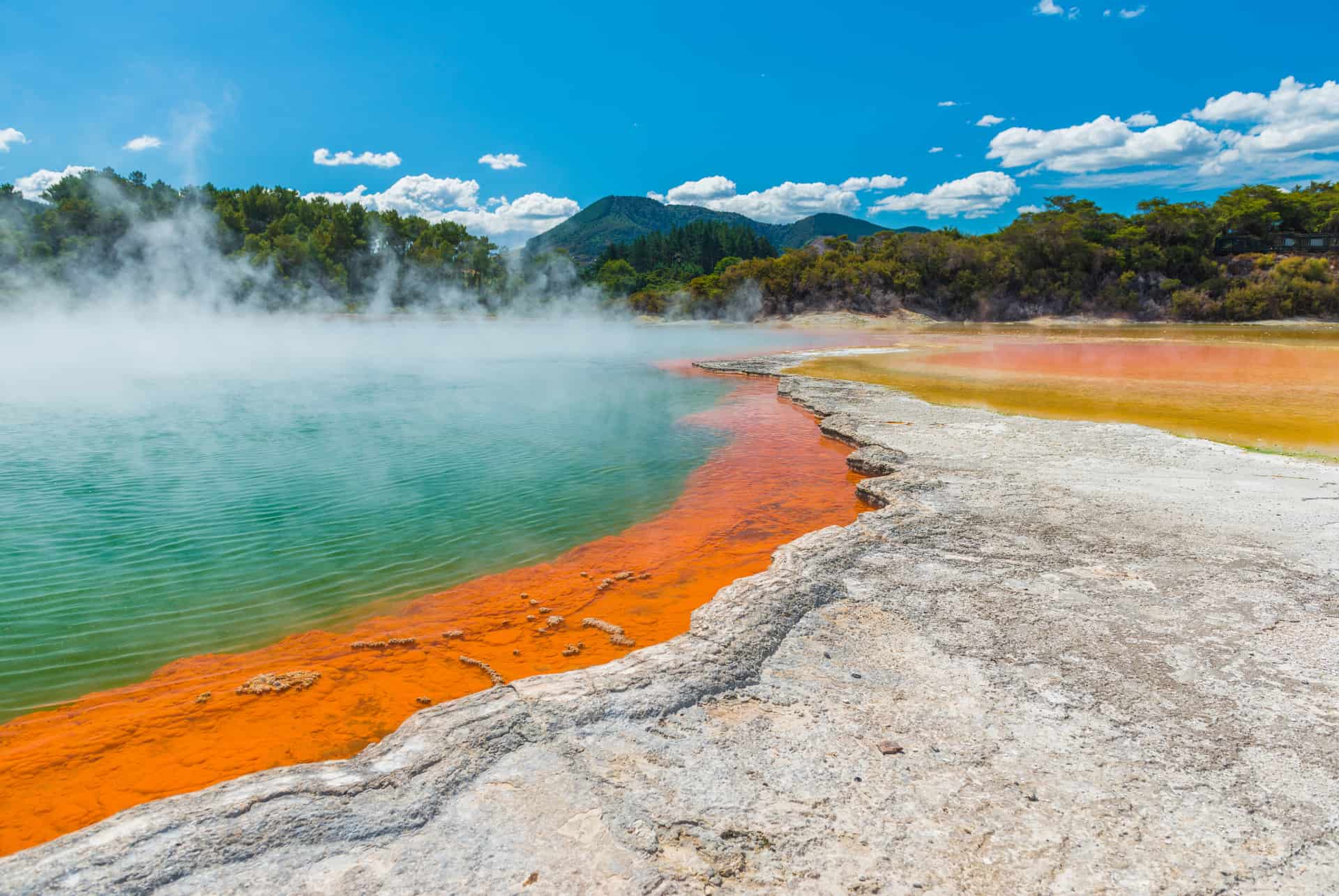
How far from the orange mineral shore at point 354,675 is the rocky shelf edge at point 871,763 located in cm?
88

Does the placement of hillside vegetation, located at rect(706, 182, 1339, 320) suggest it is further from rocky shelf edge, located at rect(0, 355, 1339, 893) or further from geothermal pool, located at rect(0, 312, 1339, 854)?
rocky shelf edge, located at rect(0, 355, 1339, 893)

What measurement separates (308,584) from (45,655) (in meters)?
1.66

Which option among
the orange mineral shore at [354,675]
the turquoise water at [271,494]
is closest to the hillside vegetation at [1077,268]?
the turquoise water at [271,494]

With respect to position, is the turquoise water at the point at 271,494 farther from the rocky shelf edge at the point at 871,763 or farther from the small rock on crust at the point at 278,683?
the rocky shelf edge at the point at 871,763

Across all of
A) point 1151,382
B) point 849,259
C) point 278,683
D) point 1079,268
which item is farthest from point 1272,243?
point 278,683

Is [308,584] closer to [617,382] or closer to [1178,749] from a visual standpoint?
[1178,749]

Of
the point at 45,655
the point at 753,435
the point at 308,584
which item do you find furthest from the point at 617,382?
the point at 45,655

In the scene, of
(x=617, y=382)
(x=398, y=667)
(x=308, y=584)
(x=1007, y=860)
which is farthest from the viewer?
(x=617, y=382)

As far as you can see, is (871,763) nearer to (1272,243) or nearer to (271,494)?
(271,494)

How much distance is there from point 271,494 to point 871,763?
7.59 meters

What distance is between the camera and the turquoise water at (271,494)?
207 inches

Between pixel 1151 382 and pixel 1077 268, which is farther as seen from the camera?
pixel 1077 268

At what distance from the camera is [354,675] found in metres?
4.54

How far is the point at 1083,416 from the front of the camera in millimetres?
11758
